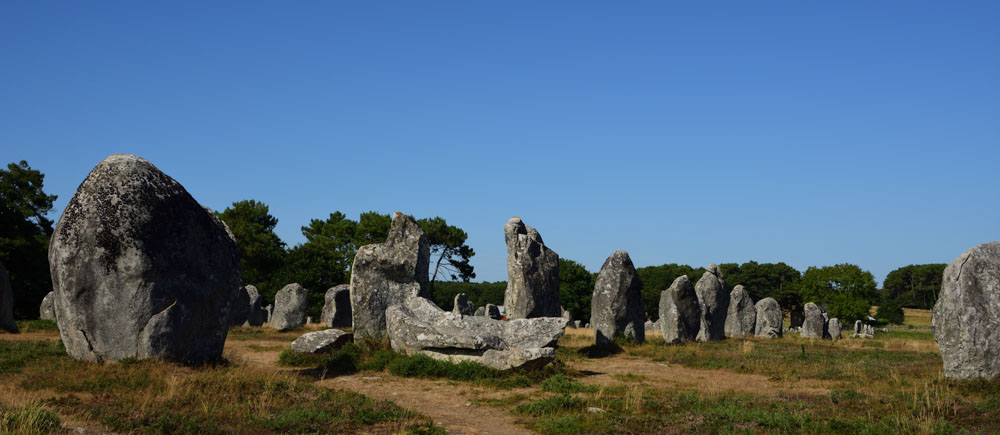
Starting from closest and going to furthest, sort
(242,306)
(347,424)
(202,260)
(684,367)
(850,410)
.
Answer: (347,424) → (850,410) → (202,260) → (684,367) → (242,306)

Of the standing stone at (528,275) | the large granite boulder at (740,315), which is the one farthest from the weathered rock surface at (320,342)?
the large granite boulder at (740,315)

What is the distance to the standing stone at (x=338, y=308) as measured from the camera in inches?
1180

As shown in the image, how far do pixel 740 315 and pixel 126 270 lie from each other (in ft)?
92.8

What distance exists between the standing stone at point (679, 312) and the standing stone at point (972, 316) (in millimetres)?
12369

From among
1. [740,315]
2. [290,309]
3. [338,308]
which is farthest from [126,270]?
[740,315]

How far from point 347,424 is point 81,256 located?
584 cm

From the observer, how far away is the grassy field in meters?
8.66

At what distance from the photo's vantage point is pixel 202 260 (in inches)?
481

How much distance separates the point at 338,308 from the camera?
1187 inches

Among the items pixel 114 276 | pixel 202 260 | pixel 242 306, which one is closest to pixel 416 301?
pixel 202 260

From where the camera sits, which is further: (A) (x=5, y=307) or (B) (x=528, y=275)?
(B) (x=528, y=275)

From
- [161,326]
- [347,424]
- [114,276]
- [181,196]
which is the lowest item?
[347,424]

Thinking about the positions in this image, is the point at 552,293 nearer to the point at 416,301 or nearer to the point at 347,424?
the point at 416,301

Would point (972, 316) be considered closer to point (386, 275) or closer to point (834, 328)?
point (386, 275)
